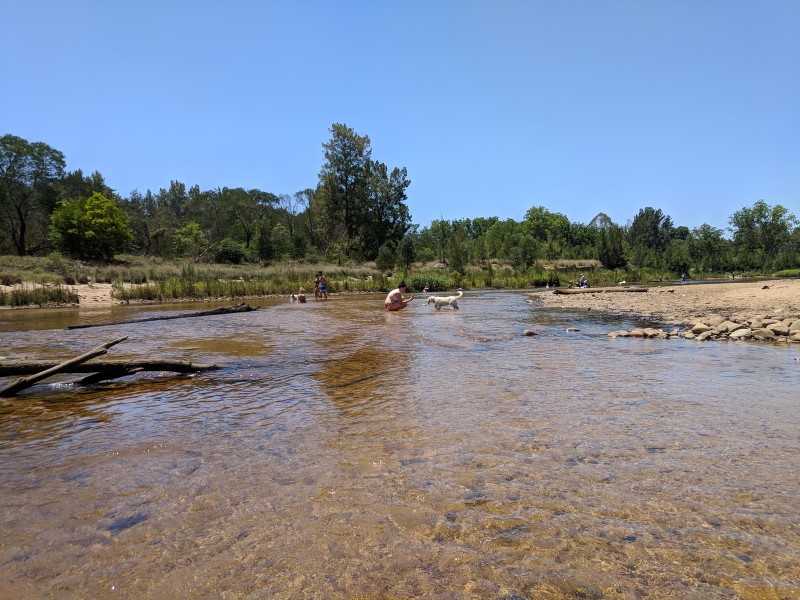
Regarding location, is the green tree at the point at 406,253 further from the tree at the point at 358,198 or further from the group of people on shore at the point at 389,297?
the group of people on shore at the point at 389,297

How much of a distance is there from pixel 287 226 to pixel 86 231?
4049cm

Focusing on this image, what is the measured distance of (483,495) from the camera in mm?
3559

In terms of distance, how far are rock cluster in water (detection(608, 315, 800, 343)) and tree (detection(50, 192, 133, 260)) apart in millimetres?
51931

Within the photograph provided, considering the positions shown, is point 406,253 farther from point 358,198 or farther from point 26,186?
point 26,186

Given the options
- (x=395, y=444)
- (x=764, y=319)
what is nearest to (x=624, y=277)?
(x=764, y=319)

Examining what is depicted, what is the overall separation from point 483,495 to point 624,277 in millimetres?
60704

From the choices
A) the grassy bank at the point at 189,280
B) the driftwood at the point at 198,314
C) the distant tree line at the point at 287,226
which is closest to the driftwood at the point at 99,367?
the driftwood at the point at 198,314

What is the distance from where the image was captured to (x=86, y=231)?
47625mm

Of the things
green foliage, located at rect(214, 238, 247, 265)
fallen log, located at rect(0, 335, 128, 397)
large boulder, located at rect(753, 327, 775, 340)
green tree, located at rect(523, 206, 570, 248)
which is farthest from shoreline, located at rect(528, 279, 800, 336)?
green tree, located at rect(523, 206, 570, 248)

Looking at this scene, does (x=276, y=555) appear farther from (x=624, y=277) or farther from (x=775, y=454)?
(x=624, y=277)

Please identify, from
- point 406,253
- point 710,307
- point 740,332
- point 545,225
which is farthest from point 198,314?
point 545,225

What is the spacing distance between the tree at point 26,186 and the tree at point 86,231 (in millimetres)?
8124

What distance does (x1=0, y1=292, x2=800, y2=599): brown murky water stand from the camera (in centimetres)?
260

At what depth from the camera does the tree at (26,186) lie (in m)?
51.7
